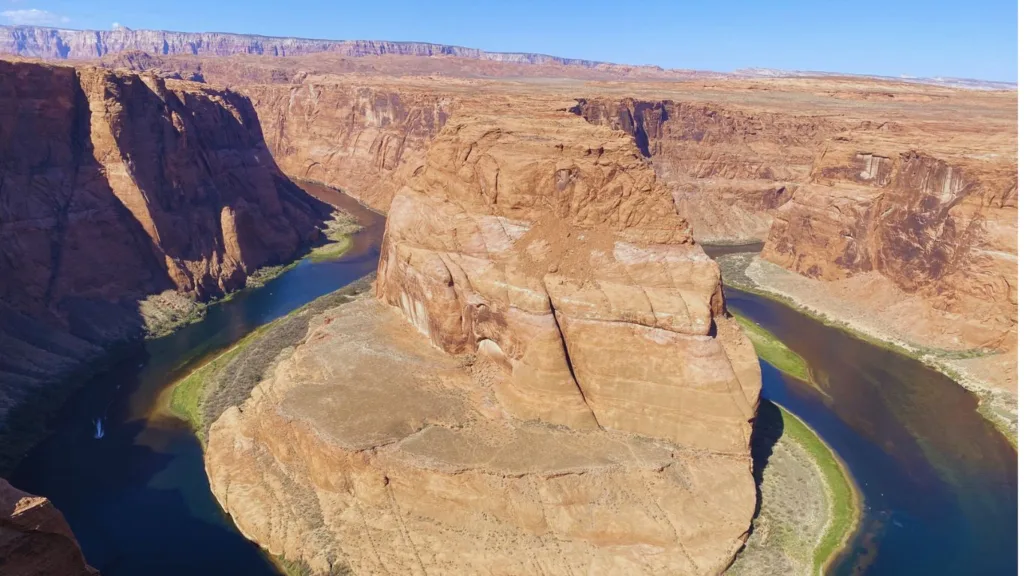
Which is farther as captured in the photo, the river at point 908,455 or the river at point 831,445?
the river at point 908,455

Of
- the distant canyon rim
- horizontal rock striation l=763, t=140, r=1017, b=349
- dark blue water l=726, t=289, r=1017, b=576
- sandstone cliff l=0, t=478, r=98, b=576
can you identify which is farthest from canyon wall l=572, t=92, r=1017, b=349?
sandstone cliff l=0, t=478, r=98, b=576

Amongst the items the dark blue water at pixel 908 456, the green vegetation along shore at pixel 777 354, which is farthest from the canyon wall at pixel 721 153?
the dark blue water at pixel 908 456

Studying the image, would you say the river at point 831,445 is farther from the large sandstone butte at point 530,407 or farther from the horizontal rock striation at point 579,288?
the horizontal rock striation at point 579,288

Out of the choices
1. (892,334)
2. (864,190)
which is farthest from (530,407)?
(864,190)

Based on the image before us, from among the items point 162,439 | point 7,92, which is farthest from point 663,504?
point 7,92

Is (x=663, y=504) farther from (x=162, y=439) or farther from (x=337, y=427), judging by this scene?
(x=162, y=439)
